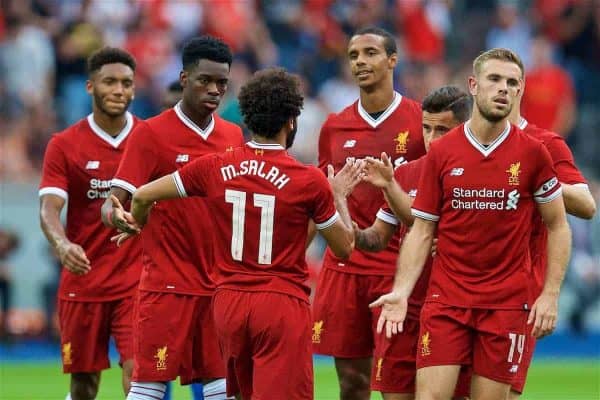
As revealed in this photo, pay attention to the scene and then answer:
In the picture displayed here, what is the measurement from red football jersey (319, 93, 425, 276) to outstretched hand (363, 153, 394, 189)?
109cm

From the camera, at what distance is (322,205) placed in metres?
7.73

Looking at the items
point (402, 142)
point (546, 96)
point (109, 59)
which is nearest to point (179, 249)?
point (402, 142)

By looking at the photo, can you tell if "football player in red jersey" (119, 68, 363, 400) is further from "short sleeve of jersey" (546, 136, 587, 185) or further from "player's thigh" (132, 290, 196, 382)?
"short sleeve of jersey" (546, 136, 587, 185)

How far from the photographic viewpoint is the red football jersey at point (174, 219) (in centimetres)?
902

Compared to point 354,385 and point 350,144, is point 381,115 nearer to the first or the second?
point 350,144

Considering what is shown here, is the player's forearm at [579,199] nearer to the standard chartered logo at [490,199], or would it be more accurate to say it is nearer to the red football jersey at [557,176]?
the red football jersey at [557,176]

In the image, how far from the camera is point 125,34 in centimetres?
1862

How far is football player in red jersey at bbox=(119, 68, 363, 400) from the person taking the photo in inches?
303

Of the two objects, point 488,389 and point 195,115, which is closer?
point 488,389

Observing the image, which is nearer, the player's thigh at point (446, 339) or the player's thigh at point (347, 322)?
the player's thigh at point (446, 339)

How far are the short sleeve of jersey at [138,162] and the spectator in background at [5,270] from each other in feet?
27.3

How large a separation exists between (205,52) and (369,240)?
167 centimetres

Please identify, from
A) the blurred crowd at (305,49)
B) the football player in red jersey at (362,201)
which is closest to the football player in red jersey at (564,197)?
the football player in red jersey at (362,201)

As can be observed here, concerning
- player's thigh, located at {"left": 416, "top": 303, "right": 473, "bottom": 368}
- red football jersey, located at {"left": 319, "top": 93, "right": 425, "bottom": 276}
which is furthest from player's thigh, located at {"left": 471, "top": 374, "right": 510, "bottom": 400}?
red football jersey, located at {"left": 319, "top": 93, "right": 425, "bottom": 276}
